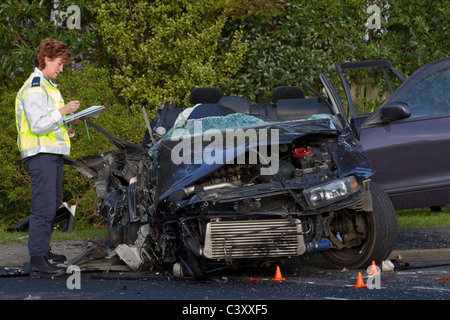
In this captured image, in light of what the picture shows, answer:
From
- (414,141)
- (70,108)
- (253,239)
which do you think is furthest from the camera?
(414,141)

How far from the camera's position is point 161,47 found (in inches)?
532

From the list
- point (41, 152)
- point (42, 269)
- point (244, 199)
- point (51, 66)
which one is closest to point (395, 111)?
point (244, 199)

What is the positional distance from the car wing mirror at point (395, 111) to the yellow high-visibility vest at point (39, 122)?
10.4 ft

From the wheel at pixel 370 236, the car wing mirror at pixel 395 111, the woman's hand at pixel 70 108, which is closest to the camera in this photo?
the wheel at pixel 370 236

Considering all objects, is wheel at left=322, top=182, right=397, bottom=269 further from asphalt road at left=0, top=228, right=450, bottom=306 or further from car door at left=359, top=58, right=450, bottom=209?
car door at left=359, top=58, right=450, bottom=209

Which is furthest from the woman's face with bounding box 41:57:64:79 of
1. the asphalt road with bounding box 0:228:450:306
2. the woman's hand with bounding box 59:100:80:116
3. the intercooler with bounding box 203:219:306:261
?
the intercooler with bounding box 203:219:306:261

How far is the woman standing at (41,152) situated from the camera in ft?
23.2

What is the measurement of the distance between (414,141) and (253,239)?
3.04 meters

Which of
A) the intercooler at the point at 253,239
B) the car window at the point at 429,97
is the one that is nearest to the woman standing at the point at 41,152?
the intercooler at the point at 253,239

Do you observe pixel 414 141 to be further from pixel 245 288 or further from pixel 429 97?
pixel 245 288

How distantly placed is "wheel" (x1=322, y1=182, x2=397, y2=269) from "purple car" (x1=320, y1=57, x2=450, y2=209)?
173 centimetres

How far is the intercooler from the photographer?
19.8 feet

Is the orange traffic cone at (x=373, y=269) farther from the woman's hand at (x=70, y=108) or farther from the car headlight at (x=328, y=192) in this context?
the woman's hand at (x=70, y=108)
